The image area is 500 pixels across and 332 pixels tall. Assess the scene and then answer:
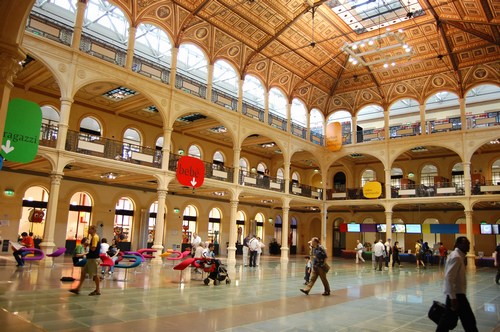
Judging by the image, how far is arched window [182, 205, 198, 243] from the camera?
25.3 m

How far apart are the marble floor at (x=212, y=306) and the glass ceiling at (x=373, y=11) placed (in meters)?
14.0

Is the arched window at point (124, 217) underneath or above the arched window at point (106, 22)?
underneath

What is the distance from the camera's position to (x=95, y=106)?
20141 mm

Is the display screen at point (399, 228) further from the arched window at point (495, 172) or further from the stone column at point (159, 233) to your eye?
the stone column at point (159, 233)

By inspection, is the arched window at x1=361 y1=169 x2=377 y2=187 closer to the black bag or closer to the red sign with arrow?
the red sign with arrow

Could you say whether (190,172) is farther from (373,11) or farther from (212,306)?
(373,11)

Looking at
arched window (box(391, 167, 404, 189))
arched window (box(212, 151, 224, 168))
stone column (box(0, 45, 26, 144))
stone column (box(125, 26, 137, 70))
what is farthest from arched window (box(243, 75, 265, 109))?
stone column (box(0, 45, 26, 144))

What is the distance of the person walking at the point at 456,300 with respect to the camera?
16.3 ft

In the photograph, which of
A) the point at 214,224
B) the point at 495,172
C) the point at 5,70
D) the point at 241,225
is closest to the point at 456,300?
the point at 5,70

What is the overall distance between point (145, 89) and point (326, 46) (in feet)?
38.0

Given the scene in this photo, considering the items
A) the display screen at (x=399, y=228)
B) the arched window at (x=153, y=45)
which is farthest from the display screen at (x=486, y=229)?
the arched window at (x=153, y=45)

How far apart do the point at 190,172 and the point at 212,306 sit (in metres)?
11.8

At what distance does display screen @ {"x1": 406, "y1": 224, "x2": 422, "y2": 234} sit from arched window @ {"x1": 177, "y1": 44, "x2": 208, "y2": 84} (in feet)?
59.0

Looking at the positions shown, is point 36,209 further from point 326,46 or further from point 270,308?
point 326,46
